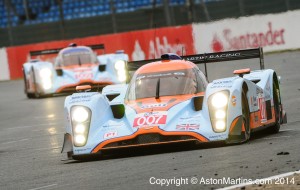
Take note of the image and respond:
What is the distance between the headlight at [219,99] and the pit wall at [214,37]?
19753mm

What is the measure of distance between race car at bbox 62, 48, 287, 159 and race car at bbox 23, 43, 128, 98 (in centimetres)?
1341

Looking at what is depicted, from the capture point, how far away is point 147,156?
10.6 meters

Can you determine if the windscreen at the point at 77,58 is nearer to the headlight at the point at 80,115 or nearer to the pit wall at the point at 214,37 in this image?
the pit wall at the point at 214,37

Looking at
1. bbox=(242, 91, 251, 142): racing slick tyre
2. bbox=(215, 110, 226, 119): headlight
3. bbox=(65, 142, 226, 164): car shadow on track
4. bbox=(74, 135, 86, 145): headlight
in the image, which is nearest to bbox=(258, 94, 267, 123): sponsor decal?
bbox=(242, 91, 251, 142): racing slick tyre

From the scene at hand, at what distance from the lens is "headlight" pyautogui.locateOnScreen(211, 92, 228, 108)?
35.7 ft

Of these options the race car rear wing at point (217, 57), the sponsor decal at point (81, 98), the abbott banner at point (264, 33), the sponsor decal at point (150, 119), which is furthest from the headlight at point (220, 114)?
the abbott banner at point (264, 33)

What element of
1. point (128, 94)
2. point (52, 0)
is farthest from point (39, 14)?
point (128, 94)

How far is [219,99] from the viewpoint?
35.9 ft

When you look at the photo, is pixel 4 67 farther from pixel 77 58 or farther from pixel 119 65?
pixel 119 65

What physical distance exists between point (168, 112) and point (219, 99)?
58 centimetres

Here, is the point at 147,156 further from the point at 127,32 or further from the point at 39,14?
the point at 39,14

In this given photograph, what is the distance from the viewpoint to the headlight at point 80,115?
36.8 ft

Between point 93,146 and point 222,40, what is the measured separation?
2448 centimetres

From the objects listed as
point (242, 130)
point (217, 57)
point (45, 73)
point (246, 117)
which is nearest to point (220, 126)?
point (242, 130)
